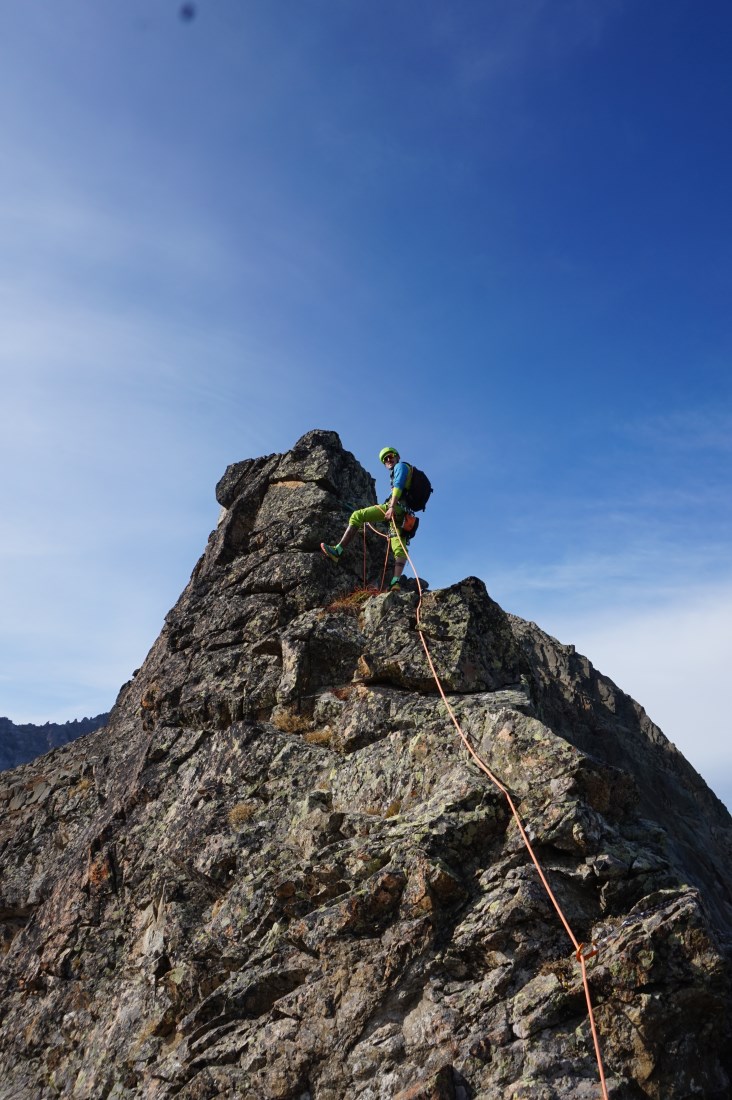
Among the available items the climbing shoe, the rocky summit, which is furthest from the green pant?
the rocky summit

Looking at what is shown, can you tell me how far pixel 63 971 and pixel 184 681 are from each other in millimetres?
6142

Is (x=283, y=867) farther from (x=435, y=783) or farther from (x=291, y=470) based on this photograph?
(x=291, y=470)

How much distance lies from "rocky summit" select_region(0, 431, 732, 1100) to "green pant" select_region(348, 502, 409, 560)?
123 centimetres

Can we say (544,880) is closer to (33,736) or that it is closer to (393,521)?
(393,521)

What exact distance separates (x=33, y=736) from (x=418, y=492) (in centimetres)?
14574

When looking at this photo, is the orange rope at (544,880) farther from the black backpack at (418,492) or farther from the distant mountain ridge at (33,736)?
the distant mountain ridge at (33,736)

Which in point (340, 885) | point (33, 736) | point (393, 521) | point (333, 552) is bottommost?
point (340, 885)

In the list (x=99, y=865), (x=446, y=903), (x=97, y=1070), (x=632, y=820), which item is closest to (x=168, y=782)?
(x=99, y=865)

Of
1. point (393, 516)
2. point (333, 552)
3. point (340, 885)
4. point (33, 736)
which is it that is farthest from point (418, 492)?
point (33, 736)

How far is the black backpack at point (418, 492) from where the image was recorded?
62.3 ft

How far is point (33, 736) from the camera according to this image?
14425 centimetres

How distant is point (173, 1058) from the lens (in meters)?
10.6

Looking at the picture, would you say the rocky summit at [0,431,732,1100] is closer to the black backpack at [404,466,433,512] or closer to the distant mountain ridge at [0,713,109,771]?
the black backpack at [404,466,433,512]

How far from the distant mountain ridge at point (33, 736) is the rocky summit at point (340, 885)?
130 m
